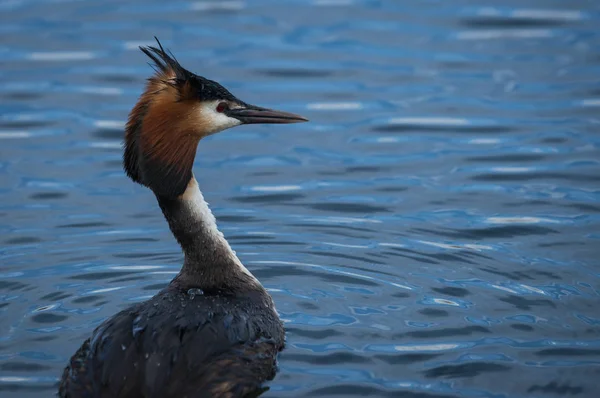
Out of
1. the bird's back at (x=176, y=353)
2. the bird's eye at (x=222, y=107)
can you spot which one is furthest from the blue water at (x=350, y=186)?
the bird's eye at (x=222, y=107)

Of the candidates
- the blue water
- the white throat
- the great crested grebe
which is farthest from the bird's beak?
the blue water

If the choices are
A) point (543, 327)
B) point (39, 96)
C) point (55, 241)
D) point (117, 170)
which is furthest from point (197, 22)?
point (543, 327)

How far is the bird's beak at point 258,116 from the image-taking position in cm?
760

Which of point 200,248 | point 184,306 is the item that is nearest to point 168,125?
point 200,248

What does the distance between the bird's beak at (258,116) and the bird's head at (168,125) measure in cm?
16

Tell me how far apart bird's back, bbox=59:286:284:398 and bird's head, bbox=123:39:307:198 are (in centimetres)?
74

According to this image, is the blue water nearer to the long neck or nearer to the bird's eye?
the long neck

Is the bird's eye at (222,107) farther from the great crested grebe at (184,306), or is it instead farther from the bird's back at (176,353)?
the bird's back at (176,353)

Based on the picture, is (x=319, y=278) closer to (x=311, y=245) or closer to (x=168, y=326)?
(x=311, y=245)

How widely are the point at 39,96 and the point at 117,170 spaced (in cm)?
207

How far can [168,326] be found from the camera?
21.5 feet

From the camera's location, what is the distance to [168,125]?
23.8 feet

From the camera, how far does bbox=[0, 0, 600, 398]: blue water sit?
7.20 metres

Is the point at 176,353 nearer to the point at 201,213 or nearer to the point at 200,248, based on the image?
the point at 200,248
